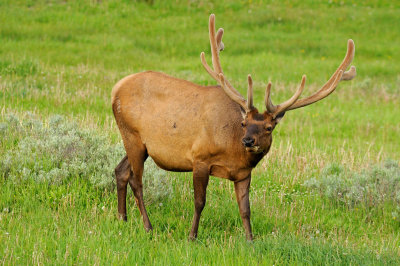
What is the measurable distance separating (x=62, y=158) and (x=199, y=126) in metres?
2.47

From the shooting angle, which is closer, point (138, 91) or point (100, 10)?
point (138, 91)

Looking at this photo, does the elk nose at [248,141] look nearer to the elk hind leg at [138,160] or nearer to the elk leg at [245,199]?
the elk leg at [245,199]

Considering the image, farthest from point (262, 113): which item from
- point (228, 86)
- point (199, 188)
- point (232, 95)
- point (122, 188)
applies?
point (122, 188)

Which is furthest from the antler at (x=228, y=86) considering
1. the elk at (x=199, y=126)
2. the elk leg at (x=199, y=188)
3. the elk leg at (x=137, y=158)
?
the elk leg at (x=137, y=158)

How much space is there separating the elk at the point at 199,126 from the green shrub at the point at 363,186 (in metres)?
Answer: 2.13

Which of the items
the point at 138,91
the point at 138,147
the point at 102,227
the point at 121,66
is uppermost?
the point at 138,91

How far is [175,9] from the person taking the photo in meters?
27.7

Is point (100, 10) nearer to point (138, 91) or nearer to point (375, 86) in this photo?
point (375, 86)

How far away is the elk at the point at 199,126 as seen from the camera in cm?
541

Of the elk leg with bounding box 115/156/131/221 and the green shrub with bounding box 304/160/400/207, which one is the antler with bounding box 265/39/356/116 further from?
the green shrub with bounding box 304/160/400/207

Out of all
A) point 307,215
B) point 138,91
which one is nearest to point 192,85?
point 138,91

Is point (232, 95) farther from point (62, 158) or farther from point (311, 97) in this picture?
point (62, 158)

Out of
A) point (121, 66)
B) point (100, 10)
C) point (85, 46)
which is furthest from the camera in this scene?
point (100, 10)

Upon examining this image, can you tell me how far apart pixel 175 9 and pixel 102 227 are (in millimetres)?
22779
